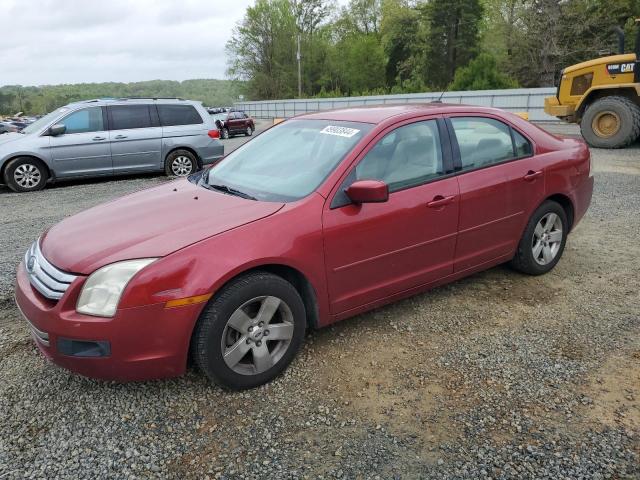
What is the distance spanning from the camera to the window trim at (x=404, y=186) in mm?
3094

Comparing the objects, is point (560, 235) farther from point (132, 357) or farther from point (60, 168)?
point (60, 168)

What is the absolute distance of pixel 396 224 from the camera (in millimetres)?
3268

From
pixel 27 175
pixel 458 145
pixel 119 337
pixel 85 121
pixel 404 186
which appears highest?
pixel 85 121

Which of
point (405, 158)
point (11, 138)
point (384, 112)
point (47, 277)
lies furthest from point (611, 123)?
point (11, 138)

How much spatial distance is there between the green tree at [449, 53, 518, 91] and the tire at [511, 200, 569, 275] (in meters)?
27.4

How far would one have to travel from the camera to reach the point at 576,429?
252cm

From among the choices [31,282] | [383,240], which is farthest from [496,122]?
[31,282]

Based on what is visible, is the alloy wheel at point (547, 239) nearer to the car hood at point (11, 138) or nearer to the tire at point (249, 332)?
the tire at point (249, 332)

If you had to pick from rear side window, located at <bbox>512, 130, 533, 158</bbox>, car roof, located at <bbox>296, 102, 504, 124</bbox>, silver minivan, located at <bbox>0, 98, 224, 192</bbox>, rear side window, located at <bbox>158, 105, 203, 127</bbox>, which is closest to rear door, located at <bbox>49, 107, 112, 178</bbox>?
silver minivan, located at <bbox>0, 98, 224, 192</bbox>

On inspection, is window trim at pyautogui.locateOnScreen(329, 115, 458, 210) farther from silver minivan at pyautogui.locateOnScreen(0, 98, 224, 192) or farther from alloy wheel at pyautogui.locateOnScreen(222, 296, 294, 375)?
silver minivan at pyautogui.locateOnScreen(0, 98, 224, 192)

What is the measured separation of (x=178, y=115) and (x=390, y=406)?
8.95m

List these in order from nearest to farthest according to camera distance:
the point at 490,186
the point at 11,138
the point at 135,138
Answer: the point at 490,186
the point at 11,138
the point at 135,138

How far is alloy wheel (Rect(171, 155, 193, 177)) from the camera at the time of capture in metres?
10.3

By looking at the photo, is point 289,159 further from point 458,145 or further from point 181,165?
point 181,165
